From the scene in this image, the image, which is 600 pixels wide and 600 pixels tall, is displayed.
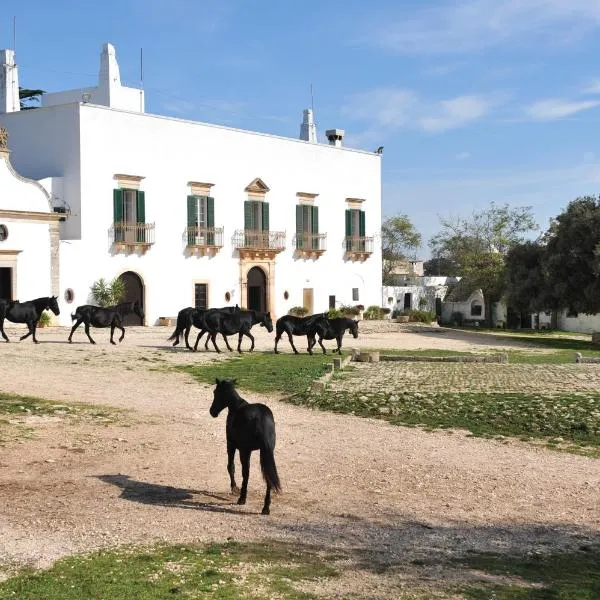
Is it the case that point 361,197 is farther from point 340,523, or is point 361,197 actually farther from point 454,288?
point 340,523

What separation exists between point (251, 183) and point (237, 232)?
2268 millimetres

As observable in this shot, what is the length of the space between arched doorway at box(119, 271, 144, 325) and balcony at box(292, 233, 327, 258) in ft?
30.6

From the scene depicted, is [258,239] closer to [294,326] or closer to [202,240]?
[202,240]

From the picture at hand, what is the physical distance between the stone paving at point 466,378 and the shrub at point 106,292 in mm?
14988

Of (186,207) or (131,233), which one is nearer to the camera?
(131,233)

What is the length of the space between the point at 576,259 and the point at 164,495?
104 ft

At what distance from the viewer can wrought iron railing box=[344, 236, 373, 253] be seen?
48094 mm

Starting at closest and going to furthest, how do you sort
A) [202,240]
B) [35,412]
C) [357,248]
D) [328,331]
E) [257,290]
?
[35,412] < [328,331] < [202,240] < [257,290] < [357,248]

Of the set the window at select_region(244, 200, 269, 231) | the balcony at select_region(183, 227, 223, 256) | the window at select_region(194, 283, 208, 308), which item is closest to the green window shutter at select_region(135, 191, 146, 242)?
the balcony at select_region(183, 227, 223, 256)

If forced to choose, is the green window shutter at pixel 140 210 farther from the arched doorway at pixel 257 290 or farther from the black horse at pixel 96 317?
the black horse at pixel 96 317

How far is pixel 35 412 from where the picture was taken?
570 inches

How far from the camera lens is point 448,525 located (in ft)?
29.6

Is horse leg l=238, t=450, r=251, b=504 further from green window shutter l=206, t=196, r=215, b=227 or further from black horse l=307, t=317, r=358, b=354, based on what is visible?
green window shutter l=206, t=196, r=215, b=227

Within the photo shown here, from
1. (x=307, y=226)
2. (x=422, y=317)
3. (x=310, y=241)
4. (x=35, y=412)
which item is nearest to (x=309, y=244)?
(x=310, y=241)
